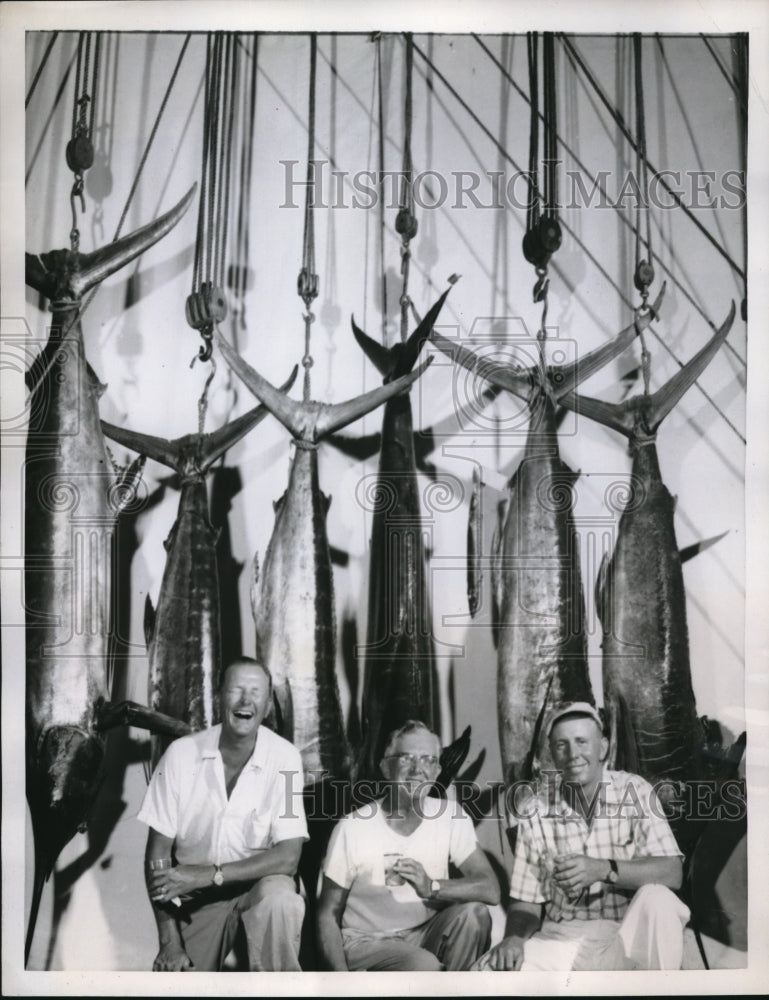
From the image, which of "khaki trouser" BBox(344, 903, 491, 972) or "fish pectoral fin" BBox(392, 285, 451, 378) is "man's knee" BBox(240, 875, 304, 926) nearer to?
"khaki trouser" BBox(344, 903, 491, 972)

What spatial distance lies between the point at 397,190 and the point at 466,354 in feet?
1.12

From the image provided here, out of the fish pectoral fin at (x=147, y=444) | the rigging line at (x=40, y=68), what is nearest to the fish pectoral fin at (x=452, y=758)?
the fish pectoral fin at (x=147, y=444)

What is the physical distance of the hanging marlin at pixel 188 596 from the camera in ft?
6.12

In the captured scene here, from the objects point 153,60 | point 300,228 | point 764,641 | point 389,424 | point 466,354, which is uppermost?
point 153,60

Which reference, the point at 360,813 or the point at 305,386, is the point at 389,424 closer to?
the point at 305,386

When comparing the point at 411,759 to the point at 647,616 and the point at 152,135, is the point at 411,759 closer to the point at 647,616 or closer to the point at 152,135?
the point at 647,616

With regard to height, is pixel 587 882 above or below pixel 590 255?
below

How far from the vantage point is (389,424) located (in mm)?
1902

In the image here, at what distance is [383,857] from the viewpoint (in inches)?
72.1

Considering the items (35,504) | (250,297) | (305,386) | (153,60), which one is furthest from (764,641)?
(153,60)

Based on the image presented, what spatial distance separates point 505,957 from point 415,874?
0.75 ft

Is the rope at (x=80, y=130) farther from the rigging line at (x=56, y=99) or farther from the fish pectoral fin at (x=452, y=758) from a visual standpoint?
the fish pectoral fin at (x=452, y=758)

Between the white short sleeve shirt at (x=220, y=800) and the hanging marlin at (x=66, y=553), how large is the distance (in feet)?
0.46

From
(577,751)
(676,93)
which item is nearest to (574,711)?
(577,751)
